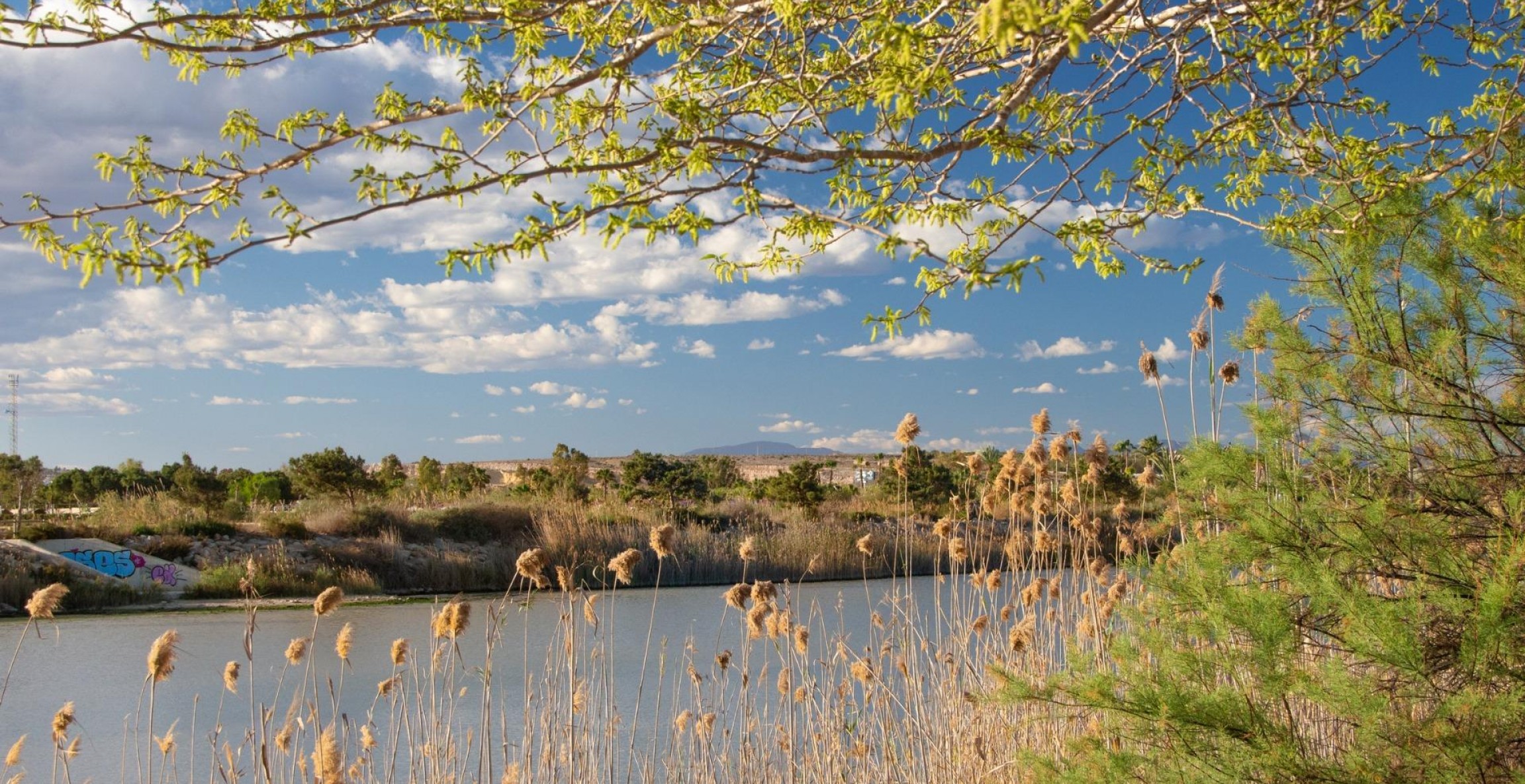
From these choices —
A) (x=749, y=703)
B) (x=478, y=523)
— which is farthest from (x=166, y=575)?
(x=749, y=703)

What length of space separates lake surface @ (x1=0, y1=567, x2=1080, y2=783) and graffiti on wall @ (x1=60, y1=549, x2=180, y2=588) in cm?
250

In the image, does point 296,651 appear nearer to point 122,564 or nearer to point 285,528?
point 122,564

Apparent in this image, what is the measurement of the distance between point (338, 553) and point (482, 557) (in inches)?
81.6

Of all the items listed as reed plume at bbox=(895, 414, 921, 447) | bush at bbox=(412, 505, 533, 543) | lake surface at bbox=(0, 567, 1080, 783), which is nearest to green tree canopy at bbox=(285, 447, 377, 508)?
bush at bbox=(412, 505, 533, 543)

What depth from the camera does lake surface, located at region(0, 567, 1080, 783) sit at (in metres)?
6.29

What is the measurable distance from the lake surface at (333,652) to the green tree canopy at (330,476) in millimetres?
9748

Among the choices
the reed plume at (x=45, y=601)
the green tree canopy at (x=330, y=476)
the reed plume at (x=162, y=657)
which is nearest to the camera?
the reed plume at (x=162, y=657)

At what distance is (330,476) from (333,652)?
13590 millimetres

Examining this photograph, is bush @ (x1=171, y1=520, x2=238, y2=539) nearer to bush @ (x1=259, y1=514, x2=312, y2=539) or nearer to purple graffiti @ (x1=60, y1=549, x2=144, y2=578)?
bush @ (x1=259, y1=514, x2=312, y2=539)

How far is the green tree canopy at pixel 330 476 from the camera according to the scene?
23234mm

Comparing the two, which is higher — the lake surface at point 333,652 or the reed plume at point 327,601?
the reed plume at point 327,601

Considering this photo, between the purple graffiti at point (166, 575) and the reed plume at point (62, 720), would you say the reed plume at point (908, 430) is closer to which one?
the reed plume at point (62, 720)

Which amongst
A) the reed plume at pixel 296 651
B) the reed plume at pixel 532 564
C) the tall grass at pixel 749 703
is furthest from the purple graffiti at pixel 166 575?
the reed plume at pixel 532 564

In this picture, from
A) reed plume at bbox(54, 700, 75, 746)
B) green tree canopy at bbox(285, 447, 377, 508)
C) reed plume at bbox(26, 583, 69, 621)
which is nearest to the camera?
reed plume at bbox(26, 583, 69, 621)
